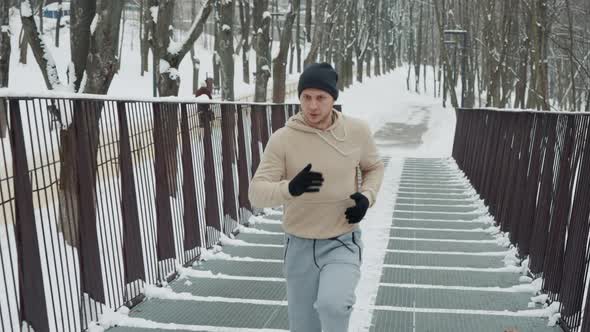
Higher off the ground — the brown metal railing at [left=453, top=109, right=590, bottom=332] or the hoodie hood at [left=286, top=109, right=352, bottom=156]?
the hoodie hood at [left=286, top=109, right=352, bottom=156]

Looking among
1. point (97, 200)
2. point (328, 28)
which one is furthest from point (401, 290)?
point (328, 28)

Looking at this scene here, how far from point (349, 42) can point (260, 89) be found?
101ft

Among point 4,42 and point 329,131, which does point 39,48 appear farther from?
point 4,42

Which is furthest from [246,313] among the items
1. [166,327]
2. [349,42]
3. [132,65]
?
[132,65]

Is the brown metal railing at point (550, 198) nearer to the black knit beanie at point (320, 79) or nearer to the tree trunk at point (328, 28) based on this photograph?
the black knit beanie at point (320, 79)

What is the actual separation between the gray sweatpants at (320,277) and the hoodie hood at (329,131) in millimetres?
494

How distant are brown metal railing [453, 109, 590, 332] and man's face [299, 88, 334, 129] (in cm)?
228

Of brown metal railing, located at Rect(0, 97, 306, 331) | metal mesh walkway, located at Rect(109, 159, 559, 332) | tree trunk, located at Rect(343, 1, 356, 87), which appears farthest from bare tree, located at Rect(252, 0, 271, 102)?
tree trunk, located at Rect(343, 1, 356, 87)

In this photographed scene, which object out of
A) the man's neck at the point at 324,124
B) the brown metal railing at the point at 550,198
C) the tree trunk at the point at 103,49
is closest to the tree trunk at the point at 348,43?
the brown metal railing at the point at 550,198

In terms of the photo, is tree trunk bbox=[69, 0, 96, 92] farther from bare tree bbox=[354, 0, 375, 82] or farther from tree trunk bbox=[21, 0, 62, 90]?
bare tree bbox=[354, 0, 375, 82]

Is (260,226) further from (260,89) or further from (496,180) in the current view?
(260,89)

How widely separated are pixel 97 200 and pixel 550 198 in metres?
3.91

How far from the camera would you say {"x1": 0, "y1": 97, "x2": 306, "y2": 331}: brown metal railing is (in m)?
4.63

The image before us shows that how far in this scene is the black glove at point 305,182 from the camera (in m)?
3.73
